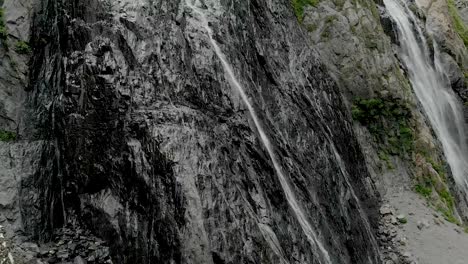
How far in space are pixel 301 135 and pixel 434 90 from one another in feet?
36.5

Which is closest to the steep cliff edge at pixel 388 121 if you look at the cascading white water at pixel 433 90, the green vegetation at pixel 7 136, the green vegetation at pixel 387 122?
the green vegetation at pixel 387 122

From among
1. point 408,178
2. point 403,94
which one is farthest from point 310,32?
point 408,178

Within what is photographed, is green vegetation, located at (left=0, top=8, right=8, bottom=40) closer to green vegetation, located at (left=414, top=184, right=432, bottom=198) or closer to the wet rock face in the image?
the wet rock face

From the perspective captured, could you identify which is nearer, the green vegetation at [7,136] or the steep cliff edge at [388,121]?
the green vegetation at [7,136]

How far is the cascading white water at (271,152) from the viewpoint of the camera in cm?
1095

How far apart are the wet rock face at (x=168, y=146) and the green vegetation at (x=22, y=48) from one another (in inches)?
9.8

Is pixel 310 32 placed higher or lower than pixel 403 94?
higher

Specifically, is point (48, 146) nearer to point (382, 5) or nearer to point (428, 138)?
point (428, 138)

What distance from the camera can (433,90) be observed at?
70.6ft

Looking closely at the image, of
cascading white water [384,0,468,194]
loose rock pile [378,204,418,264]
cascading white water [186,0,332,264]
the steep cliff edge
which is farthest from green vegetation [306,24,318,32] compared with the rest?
loose rock pile [378,204,418,264]

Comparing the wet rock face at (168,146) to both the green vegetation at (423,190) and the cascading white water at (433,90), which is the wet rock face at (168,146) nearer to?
the green vegetation at (423,190)

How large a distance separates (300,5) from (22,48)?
450 inches

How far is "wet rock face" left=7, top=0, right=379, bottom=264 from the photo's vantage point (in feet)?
30.8

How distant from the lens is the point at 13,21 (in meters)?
12.1
